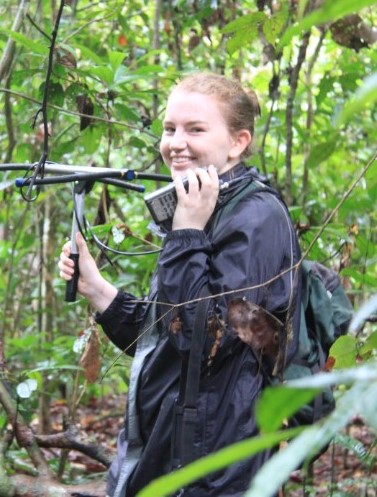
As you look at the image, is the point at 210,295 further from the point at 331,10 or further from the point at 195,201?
the point at 331,10

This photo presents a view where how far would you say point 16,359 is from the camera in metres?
4.79

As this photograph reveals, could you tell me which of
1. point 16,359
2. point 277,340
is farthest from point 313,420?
point 16,359

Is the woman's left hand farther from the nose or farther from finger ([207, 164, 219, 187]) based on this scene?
the nose

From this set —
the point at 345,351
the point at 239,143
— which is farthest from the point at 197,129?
the point at 345,351

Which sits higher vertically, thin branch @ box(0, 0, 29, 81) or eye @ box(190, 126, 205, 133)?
thin branch @ box(0, 0, 29, 81)

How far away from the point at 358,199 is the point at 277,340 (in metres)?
1.69

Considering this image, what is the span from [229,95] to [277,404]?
2070 mm

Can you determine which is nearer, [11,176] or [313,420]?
[313,420]

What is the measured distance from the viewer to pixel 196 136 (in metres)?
2.48

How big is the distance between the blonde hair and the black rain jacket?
291mm

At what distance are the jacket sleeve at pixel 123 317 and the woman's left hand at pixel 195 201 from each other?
1.44ft

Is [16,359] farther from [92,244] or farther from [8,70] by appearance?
[8,70]

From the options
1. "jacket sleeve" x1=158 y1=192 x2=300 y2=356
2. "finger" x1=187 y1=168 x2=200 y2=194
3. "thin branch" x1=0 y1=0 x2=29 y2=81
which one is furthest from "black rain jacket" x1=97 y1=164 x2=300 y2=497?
"thin branch" x1=0 y1=0 x2=29 y2=81

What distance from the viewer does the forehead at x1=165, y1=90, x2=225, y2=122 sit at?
8.18 feet
